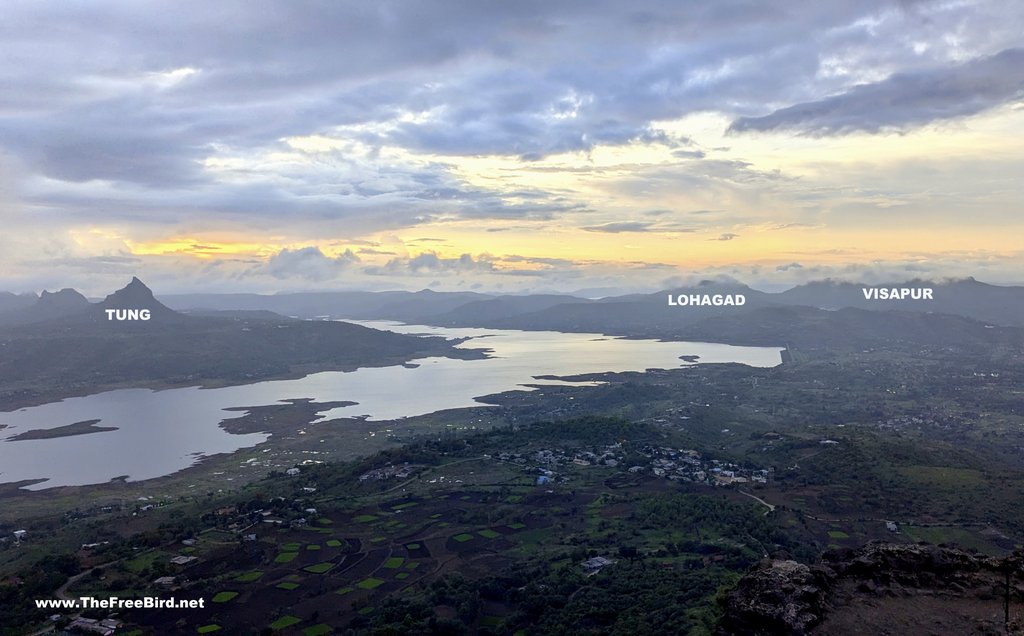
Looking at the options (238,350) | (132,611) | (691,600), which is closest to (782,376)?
(691,600)

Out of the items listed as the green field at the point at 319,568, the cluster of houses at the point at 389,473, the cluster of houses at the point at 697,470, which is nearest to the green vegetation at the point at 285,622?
the green field at the point at 319,568

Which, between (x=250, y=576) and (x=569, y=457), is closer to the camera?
(x=250, y=576)

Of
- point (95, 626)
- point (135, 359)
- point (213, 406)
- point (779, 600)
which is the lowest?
point (213, 406)

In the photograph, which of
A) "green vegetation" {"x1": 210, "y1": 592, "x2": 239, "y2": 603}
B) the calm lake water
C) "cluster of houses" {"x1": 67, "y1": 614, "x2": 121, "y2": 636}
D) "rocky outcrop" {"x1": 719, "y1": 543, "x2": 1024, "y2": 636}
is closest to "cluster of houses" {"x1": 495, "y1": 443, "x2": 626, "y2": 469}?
"green vegetation" {"x1": 210, "y1": 592, "x2": 239, "y2": 603}

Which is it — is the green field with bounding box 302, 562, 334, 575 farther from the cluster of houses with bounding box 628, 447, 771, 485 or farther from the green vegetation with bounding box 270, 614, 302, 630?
the cluster of houses with bounding box 628, 447, 771, 485

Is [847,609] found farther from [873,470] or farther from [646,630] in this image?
[873,470]

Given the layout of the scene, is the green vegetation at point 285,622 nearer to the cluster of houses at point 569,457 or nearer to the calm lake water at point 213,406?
the cluster of houses at point 569,457

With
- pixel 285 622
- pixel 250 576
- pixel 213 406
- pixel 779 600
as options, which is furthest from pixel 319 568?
pixel 213 406

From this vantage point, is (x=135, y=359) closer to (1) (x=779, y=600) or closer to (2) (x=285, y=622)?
(2) (x=285, y=622)
